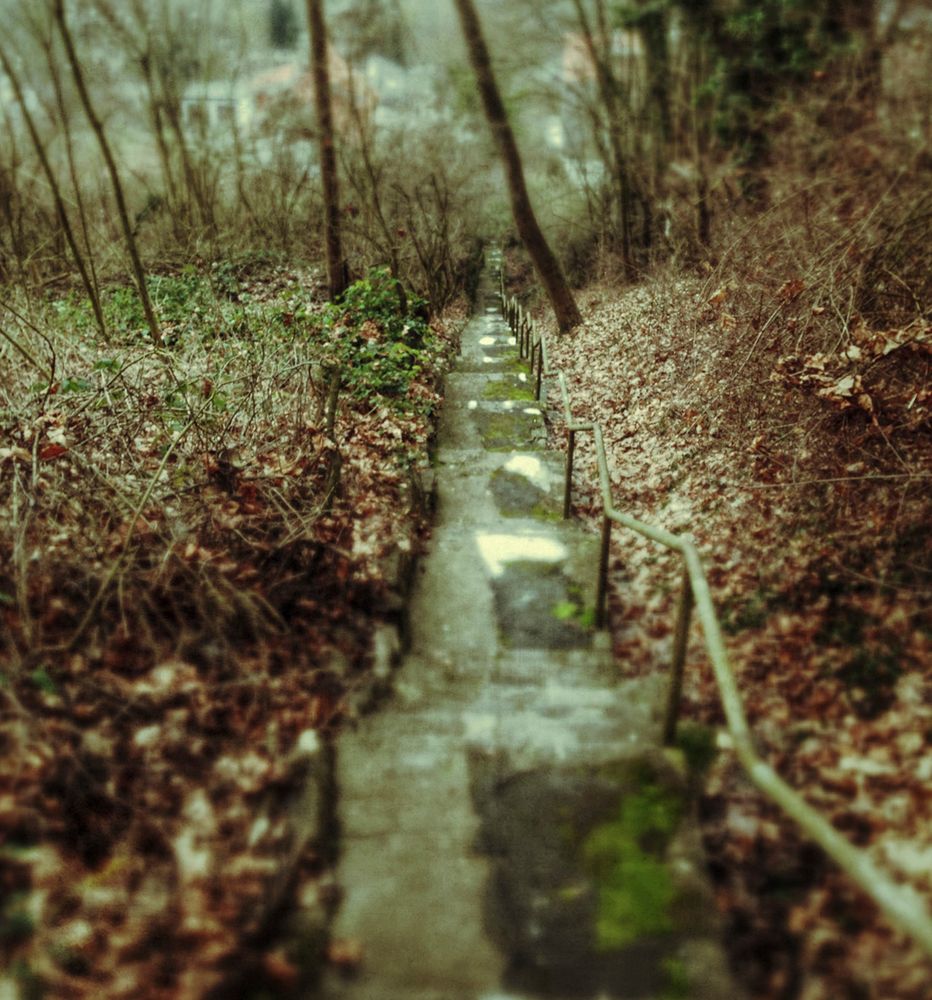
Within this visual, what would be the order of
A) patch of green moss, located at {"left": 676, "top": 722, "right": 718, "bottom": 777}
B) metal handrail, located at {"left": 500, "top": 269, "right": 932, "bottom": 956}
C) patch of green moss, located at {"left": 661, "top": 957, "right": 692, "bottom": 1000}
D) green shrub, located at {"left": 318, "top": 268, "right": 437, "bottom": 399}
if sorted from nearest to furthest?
1. metal handrail, located at {"left": 500, "top": 269, "right": 932, "bottom": 956}
2. patch of green moss, located at {"left": 661, "top": 957, "right": 692, "bottom": 1000}
3. patch of green moss, located at {"left": 676, "top": 722, "right": 718, "bottom": 777}
4. green shrub, located at {"left": 318, "top": 268, "right": 437, "bottom": 399}

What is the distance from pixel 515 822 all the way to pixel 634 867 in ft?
1.74

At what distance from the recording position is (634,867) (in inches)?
108

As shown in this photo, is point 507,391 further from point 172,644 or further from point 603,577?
point 172,644

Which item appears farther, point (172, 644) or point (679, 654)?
point (172, 644)

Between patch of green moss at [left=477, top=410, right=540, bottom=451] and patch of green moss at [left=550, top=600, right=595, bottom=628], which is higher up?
patch of green moss at [left=477, top=410, right=540, bottom=451]

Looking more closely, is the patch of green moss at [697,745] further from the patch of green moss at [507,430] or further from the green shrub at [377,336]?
the green shrub at [377,336]

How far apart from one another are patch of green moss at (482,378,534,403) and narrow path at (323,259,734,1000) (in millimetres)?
5479

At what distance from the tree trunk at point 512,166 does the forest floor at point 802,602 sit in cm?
536

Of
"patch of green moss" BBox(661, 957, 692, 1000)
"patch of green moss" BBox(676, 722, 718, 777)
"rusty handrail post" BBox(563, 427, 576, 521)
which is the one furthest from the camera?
"rusty handrail post" BBox(563, 427, 576, 521)

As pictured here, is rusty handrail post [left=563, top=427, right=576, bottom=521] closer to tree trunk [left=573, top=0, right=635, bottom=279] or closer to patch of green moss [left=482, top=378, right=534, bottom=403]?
patch of green moss [left=482, top=378, right=534, bottom=403]

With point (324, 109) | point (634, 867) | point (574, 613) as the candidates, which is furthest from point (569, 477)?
point (324, 109)

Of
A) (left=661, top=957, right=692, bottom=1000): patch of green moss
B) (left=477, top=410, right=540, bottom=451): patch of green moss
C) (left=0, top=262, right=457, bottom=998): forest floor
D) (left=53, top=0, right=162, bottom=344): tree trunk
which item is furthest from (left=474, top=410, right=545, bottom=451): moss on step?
(left=661, top=957, right=692, bottom=1000): patch of green moss

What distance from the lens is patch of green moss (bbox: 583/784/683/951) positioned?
2518mm

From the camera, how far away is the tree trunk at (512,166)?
10953mm
